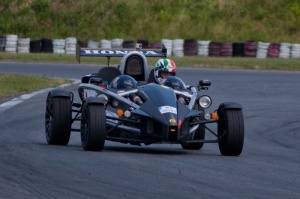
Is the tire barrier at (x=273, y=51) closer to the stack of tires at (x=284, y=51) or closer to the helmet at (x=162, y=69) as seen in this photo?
the stack of tires at (x=284, y=51)

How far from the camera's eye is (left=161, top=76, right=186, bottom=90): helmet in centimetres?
1318

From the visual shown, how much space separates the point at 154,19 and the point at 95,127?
3983 cm

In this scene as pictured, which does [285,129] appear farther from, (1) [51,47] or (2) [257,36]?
(2) [257,36]

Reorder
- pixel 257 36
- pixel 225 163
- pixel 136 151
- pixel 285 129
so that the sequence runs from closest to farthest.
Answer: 1. pixel 225 163
2. pixel 136 151
3. pixel 285 129
4. pixel 257 36

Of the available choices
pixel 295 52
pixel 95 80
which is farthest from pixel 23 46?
pixel 95 80

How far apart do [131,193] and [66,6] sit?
4472cm

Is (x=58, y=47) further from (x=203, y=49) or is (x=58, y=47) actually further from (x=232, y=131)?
(x=232, y=131)

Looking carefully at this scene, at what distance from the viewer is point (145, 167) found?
10445 mm

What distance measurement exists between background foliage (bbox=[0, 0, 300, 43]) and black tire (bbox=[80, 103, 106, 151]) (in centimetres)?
3767

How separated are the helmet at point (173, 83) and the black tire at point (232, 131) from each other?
3.53 ft

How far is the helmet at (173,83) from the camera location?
13.2 meters

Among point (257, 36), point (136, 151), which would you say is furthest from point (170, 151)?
point (257, 36)

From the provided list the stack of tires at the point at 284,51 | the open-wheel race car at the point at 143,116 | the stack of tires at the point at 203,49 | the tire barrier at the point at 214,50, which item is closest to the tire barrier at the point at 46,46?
the stack of tires at the point at 203,49

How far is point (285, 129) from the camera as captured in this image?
17.2 meters
